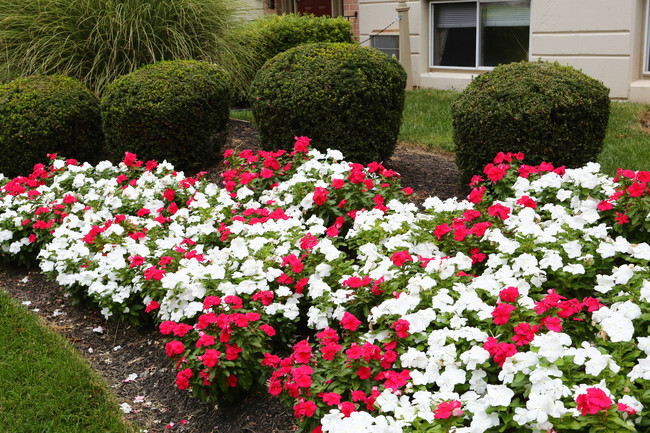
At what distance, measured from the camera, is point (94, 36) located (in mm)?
8453

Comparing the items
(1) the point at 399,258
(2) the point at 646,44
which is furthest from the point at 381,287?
(2) the point at 646,44

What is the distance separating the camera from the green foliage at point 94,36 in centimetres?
834

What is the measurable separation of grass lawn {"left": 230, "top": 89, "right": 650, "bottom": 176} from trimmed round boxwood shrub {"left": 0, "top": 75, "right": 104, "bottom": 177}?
8.00 feet

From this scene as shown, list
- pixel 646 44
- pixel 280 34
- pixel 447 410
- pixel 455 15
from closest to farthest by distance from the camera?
pixel 447 410 < pixel 646 44 < pixel 280 34 < pixel 455 15

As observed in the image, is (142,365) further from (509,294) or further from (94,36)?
(94,36)

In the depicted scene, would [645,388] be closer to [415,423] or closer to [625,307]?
[625,307]

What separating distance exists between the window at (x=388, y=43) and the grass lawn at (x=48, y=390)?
9937 millimetres

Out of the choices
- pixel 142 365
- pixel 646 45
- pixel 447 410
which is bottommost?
pixel 142 365

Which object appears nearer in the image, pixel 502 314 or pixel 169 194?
pixel 502 314

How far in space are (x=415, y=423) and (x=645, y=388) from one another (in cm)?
90

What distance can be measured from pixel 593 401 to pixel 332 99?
4.19m

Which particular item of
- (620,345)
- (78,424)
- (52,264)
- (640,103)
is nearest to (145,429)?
(78,424)

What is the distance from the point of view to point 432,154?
25.3ft

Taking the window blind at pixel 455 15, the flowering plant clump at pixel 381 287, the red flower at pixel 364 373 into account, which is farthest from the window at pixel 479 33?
the red flower at pixel 364 373
